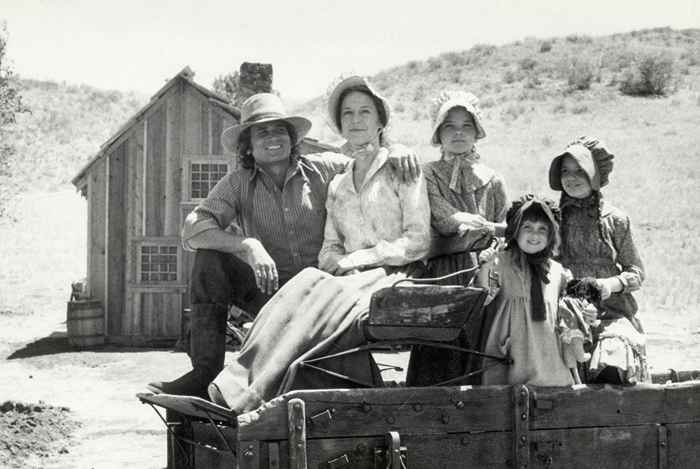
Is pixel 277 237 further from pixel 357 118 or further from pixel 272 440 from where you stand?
pixel 272 440

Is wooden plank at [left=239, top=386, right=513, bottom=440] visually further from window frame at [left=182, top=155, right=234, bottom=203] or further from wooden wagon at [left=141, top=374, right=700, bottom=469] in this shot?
window frame at [left=182, top=155, right=234, bottom=203]

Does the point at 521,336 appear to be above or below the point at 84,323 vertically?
above

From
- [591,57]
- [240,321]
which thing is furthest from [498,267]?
[591,57]

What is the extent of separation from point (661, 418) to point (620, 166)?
94.9 feet

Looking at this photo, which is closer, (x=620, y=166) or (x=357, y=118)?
(x=357, y=118)

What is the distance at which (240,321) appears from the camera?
538 inches

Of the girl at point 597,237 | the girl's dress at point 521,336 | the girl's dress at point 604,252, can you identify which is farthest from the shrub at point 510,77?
the girl's dress at point 521,336

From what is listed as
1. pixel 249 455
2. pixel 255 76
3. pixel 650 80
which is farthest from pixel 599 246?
pixel 650 80

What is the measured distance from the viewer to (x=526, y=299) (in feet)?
14.0

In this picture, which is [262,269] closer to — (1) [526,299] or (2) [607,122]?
(1) [526,299]

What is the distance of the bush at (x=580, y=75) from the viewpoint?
4575 centimetres

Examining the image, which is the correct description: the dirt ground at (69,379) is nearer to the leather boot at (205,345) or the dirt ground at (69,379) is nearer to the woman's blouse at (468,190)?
the leather boot at (205,345)

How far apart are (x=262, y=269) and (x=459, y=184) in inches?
51.0

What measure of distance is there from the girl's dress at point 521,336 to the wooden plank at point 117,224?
1232cm
